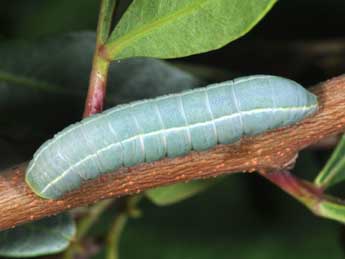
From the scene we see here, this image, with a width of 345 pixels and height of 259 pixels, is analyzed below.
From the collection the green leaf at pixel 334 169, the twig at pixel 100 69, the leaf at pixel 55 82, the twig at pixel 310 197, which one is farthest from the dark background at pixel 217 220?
the twig at pixel 100 69

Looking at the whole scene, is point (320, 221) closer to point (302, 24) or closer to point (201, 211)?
point (201, 211)

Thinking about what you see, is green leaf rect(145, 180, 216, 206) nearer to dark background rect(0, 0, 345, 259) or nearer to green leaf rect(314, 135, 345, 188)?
green leaf rect(314, 135, 345, 188)

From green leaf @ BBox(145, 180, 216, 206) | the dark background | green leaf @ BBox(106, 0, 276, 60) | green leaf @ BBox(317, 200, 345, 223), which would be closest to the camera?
green leaf @ BBox(106, 0, 276, 60)

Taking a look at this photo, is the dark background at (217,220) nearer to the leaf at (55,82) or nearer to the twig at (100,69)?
the leaf at (55,82)

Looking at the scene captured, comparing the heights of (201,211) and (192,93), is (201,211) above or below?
below

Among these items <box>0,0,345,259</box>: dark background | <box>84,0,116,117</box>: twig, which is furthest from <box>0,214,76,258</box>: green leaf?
<box>0,0,345,259</box>: dark background

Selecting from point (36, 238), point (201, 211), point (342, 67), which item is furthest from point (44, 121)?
point (201, 211)
